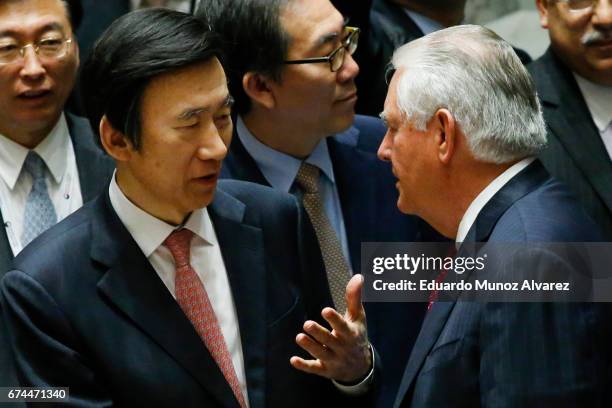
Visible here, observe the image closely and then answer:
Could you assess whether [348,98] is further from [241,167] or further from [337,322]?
[337,322]

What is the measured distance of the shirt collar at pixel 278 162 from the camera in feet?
12.3

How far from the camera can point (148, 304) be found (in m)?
2.86

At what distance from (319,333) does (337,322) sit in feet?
0.16

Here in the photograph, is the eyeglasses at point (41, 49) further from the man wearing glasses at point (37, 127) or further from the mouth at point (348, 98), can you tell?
the mouth at point (348, 98)

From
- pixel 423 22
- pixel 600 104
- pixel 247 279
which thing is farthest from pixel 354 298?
pixel 423 22

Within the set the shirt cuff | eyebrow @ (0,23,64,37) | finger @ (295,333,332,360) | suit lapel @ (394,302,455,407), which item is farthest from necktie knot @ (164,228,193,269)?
eyebrow @ (0,23,64,37)

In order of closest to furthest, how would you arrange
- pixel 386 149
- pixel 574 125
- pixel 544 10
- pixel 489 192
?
pixel 489 192, pixel 386 149, pixel 574 125, pixel 544 10

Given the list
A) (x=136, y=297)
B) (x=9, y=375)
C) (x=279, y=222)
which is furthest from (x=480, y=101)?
(x=9, y=375)

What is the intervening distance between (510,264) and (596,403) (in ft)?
1.18

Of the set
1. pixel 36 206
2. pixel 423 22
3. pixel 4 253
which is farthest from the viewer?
pixel 423 22

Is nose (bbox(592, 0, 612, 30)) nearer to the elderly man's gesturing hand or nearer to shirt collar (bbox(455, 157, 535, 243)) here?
shirt collar (bbox(455, 157, 535, 243))

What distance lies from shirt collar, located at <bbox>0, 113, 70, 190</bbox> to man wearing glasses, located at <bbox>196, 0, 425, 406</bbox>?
19.8 inches

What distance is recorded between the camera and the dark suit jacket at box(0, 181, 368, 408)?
9.12 ft

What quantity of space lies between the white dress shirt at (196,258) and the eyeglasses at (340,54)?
90 cm
